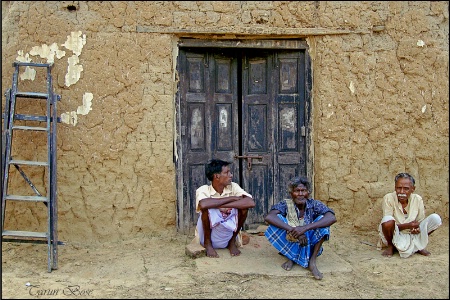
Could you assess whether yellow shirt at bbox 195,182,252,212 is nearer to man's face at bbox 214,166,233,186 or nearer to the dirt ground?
man's face at bbox 214,166,233,186

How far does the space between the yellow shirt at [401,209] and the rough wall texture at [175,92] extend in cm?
53

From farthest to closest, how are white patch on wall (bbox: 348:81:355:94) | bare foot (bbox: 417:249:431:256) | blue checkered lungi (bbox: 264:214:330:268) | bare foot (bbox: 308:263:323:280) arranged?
white patch on wall (bbox: 348:81:355:94) < bare foot (bbox: 417:249:431:256) < blue checkered lungi (bbox: 264:214:330:268) < bare foot (bbox: 308:263:323:280)

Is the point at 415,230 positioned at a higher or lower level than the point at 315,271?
higher

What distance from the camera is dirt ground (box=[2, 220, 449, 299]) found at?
460cm

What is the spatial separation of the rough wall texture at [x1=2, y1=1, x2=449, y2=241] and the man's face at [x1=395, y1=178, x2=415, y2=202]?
0.59 meters

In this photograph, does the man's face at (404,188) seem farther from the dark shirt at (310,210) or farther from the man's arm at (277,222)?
A: the man's arm at (277,222)

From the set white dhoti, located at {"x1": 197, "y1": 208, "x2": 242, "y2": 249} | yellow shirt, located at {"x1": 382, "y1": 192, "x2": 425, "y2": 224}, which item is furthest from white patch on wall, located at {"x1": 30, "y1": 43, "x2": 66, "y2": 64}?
yellow shirt, located at {"x1": 382, "y1": 192, "x2": 425, "y2": 224}

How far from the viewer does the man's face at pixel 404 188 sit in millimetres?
5473

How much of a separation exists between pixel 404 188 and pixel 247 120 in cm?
180

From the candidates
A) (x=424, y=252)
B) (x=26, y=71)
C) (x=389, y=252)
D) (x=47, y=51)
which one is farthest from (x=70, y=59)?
(x=424, y=252)

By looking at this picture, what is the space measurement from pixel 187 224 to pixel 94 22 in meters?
2.30

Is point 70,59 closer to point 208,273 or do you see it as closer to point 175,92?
point 175,92

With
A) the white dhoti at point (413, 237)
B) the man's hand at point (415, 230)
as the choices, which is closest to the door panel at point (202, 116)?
the white dhoti at point (413, 237)

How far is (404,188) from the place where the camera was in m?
5.47
